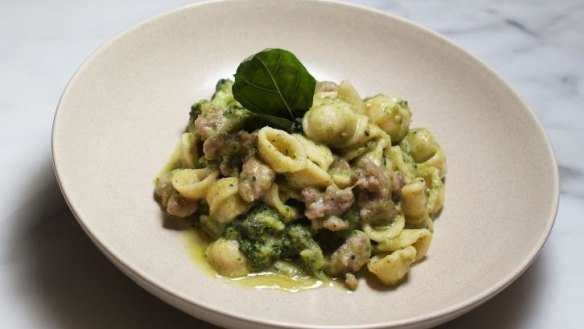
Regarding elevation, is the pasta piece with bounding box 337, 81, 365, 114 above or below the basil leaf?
below

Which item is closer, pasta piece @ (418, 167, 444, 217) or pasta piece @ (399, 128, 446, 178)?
pasta piece @ (418, 167, 444, 217)

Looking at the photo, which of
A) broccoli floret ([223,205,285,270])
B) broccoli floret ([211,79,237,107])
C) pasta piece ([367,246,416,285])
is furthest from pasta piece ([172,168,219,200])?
pasta piece ([367,246,416,285])

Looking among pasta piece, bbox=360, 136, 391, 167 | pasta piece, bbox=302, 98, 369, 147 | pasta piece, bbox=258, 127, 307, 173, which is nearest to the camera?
pasta piece, bbox=258, 127, 307, 173

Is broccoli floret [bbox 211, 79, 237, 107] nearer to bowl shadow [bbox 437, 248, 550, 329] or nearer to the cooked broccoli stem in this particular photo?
the cooked broccoli stem

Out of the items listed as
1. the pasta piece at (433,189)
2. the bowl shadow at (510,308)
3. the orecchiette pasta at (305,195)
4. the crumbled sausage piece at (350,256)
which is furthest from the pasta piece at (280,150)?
the bowl shadow at (510,308)

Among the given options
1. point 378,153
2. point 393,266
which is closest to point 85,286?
point 393,266

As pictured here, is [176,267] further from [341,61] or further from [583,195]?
[583,195]

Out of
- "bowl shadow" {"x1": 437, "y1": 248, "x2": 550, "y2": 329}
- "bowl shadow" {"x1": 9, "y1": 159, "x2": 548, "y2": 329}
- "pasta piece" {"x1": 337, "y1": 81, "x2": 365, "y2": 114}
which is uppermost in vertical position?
"pasta piece" {"x1": 337, "y1": 81, "x2": 365, "y2": 114}

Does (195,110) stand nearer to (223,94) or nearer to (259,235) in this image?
(223,94)
